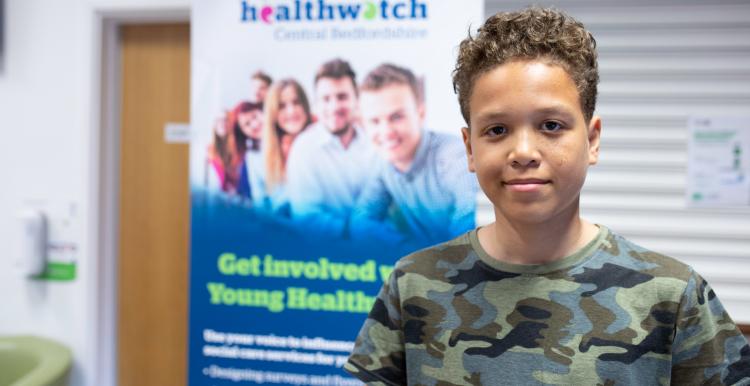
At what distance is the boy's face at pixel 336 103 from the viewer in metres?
2.66

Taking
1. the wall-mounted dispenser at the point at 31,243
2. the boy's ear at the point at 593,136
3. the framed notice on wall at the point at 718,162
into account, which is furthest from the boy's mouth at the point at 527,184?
the wall-mounted dispenser at the point at 31,243

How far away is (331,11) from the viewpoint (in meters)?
2.65

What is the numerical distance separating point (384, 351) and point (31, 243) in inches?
103

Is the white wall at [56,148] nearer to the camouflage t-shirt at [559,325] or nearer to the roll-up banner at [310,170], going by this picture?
the roll-up banner at [310,170]

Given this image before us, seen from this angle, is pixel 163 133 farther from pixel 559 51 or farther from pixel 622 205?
pixel 559 51

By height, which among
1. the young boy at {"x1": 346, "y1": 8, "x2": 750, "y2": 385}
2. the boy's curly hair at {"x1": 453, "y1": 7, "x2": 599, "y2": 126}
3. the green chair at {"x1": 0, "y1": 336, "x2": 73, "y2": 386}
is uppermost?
the boy's curly hair at {"x1": 453, "y1": 7, "x2": 599, "y2": 126}

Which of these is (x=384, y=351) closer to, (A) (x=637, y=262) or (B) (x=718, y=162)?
(A) (x=637, y=262)

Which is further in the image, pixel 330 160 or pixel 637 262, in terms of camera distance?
pixel 330 160

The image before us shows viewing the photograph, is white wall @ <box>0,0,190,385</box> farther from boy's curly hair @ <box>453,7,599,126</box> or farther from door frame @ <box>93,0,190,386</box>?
boy's curly hair @ <box>453,7,599,126</box>

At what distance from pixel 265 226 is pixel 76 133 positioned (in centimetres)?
119

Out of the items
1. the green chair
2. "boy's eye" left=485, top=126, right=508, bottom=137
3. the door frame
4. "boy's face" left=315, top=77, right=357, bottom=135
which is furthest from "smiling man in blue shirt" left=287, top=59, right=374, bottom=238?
"boy's eye" left=485, top=126, right=508, bottom=137

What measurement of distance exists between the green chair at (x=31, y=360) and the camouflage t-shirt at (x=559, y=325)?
2311 millimetres

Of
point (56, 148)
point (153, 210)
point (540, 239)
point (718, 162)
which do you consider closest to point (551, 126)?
point (540, 239)

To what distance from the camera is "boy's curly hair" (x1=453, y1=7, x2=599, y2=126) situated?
1.01 metres
